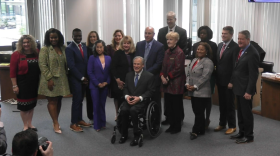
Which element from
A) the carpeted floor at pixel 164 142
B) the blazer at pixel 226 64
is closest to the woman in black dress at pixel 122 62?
the carpeted floor at pixel 164 142

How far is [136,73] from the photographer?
4289 mm

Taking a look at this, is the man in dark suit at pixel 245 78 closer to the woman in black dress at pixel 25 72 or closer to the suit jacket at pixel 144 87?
the suit jacket at pixel 144 87

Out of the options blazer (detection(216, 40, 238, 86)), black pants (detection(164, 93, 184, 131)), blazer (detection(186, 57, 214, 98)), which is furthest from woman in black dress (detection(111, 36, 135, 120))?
blazer (detection(216, 40, 238, 86))

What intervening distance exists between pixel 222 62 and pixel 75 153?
7.30 ft

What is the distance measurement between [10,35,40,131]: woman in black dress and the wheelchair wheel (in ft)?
5.25

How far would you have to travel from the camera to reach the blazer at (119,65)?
4.48 meters

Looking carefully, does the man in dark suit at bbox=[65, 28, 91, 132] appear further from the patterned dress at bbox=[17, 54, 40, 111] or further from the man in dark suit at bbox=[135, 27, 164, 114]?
the man in dark suit at bbox=[135, 27, 164, 114]

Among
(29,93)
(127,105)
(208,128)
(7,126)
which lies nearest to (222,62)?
(208,128)

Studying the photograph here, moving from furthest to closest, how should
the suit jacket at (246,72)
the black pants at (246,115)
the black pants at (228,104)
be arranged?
the black pants at (228,104) → the black pants at (246,115) → the suit jacket at (246,72)

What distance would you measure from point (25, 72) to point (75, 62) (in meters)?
0.68

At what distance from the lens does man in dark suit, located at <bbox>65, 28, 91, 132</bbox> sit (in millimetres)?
4402

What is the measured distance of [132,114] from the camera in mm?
4035

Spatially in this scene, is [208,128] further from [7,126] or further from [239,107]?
[7,126]

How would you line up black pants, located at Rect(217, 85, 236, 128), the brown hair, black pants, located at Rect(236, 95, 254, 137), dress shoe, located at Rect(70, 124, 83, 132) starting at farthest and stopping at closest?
dress shoe, located at Rect(70, 124, 83, 132) < black pants, located at Rect(217, 85, 236, 128) < the brown hair < black pants, located at Rect(236, 95, 254, 137)
